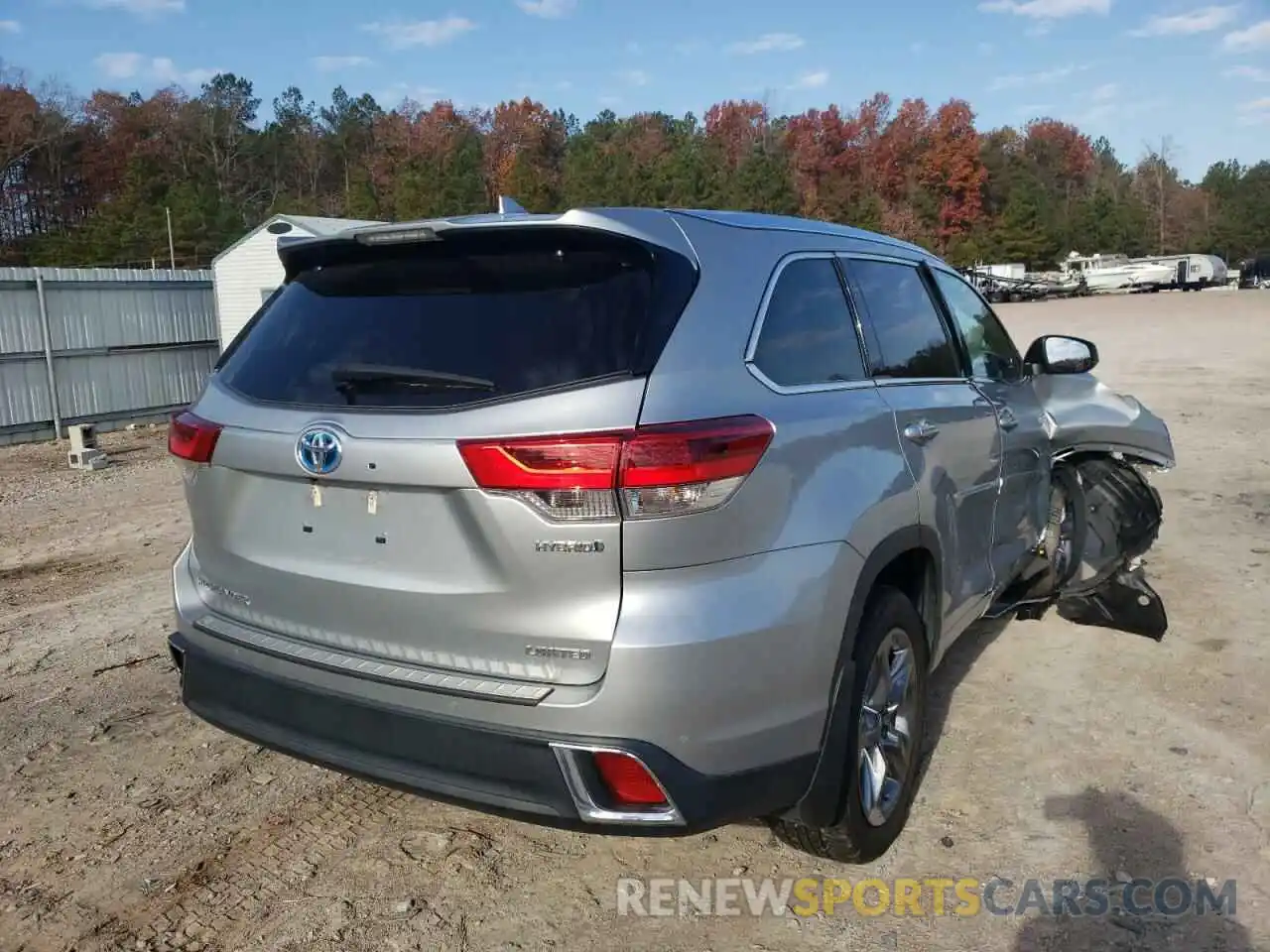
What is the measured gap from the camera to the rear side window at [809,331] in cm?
276

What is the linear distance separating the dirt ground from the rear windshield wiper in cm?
147

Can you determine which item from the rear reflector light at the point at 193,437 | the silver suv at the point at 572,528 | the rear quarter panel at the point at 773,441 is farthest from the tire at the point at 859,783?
the rear reflector light at the point at 193,437

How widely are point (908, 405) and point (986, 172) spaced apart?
301 ft

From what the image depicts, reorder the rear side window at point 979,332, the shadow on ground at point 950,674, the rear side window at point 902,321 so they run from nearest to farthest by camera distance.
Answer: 1. the rear side window at point 902,321
2. the shadow on ground at point 950,674
3. the rear side window at point 979,332

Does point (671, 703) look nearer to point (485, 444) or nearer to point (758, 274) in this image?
point (485, 444)

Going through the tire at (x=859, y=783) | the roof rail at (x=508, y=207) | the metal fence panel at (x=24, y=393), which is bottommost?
the metal fence panel at (x=24, y=393)

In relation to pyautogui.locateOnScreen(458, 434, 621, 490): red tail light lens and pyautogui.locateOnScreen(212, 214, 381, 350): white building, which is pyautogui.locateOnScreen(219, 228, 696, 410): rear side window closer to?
pyautogui.locateOnScreen(458, 434, 621, 490): red tail light lens

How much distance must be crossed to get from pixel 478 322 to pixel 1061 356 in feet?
10.7

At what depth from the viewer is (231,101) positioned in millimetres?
84938

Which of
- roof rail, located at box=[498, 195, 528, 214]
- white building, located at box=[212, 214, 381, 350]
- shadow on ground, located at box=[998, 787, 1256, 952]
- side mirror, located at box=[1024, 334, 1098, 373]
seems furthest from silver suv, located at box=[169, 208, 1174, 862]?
white building, located at box=[212, 214, 381, 350]

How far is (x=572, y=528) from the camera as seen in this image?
2299mm

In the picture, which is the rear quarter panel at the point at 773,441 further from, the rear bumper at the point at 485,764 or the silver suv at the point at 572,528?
the rear bumper at the point at 485,764

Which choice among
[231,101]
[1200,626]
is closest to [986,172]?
[231,101]

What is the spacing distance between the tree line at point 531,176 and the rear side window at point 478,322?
189ft
